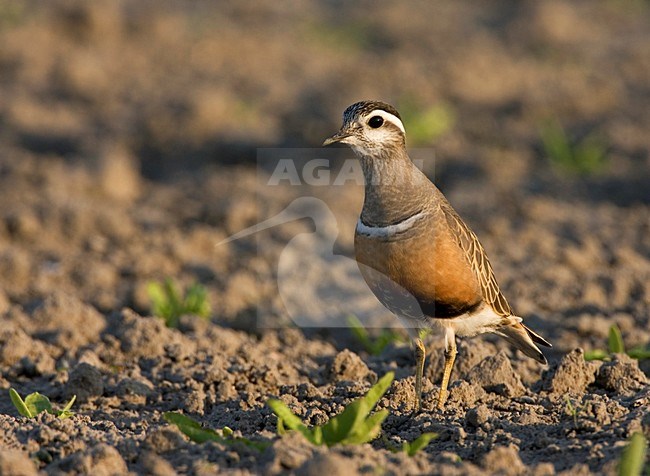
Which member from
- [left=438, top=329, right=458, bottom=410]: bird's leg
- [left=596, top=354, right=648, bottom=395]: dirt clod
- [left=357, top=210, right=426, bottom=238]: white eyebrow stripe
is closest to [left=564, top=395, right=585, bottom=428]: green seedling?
[left=596, top=354, right=648, bottom=395]: dirt clod

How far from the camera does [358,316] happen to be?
8.36 meters

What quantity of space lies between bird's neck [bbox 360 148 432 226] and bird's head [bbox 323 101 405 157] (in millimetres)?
64

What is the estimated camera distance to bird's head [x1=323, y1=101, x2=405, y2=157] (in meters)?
5.88

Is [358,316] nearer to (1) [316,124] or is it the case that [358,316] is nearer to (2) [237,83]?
(1) [316,124]

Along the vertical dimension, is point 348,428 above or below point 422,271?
below

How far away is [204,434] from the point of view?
4.85 m

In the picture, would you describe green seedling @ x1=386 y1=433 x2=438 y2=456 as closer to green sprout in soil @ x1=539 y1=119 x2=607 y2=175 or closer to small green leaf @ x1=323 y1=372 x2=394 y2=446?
small green leaf @ x1=323 y1=372 x2=394 y2=446

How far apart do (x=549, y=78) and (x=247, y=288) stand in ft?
24.5

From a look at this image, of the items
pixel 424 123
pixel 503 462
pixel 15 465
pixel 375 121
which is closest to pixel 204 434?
pixel 15 465

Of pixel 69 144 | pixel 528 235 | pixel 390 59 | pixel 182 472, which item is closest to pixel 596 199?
pixel 528 235

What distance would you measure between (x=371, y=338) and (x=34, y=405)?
3.11m

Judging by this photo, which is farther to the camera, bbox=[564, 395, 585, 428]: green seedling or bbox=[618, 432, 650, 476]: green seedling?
bbox=[564, 395, 585, 428]: green seedling

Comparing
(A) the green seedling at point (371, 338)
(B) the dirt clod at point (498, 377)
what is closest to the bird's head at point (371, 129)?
(B) the dirt clod at point (498, 377)

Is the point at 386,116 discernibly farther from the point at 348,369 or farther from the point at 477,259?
the point at 348,369
